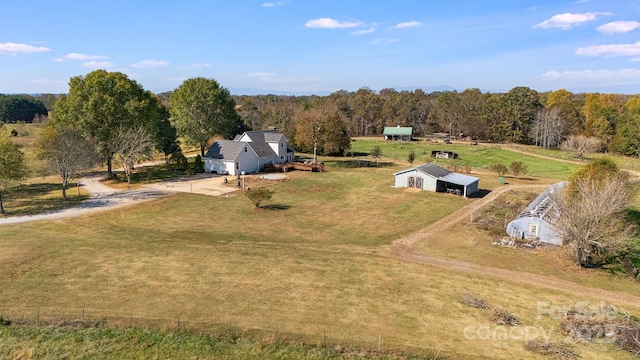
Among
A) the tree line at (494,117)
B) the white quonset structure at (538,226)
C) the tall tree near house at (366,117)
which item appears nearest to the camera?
the white quonset structure at (538,226)

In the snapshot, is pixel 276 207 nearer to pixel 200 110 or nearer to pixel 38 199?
pixel 38 199

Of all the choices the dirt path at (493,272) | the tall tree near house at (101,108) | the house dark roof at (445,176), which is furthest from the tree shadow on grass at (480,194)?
the tall tree near house at (101,108)

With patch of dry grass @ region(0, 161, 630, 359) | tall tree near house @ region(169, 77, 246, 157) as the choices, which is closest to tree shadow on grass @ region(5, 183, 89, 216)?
patch of dry grass @ region(0, 161, 630, 359)

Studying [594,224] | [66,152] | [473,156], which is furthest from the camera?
[473,156]

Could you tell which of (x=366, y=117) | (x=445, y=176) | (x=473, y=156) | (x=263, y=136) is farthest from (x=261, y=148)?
(x=366, y=117)

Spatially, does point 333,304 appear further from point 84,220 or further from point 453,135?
point 453,135

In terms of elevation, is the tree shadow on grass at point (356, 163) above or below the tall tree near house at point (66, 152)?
below

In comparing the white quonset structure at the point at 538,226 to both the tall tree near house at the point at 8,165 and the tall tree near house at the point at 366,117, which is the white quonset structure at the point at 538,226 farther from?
the tall tree near house at the point at 366,117
